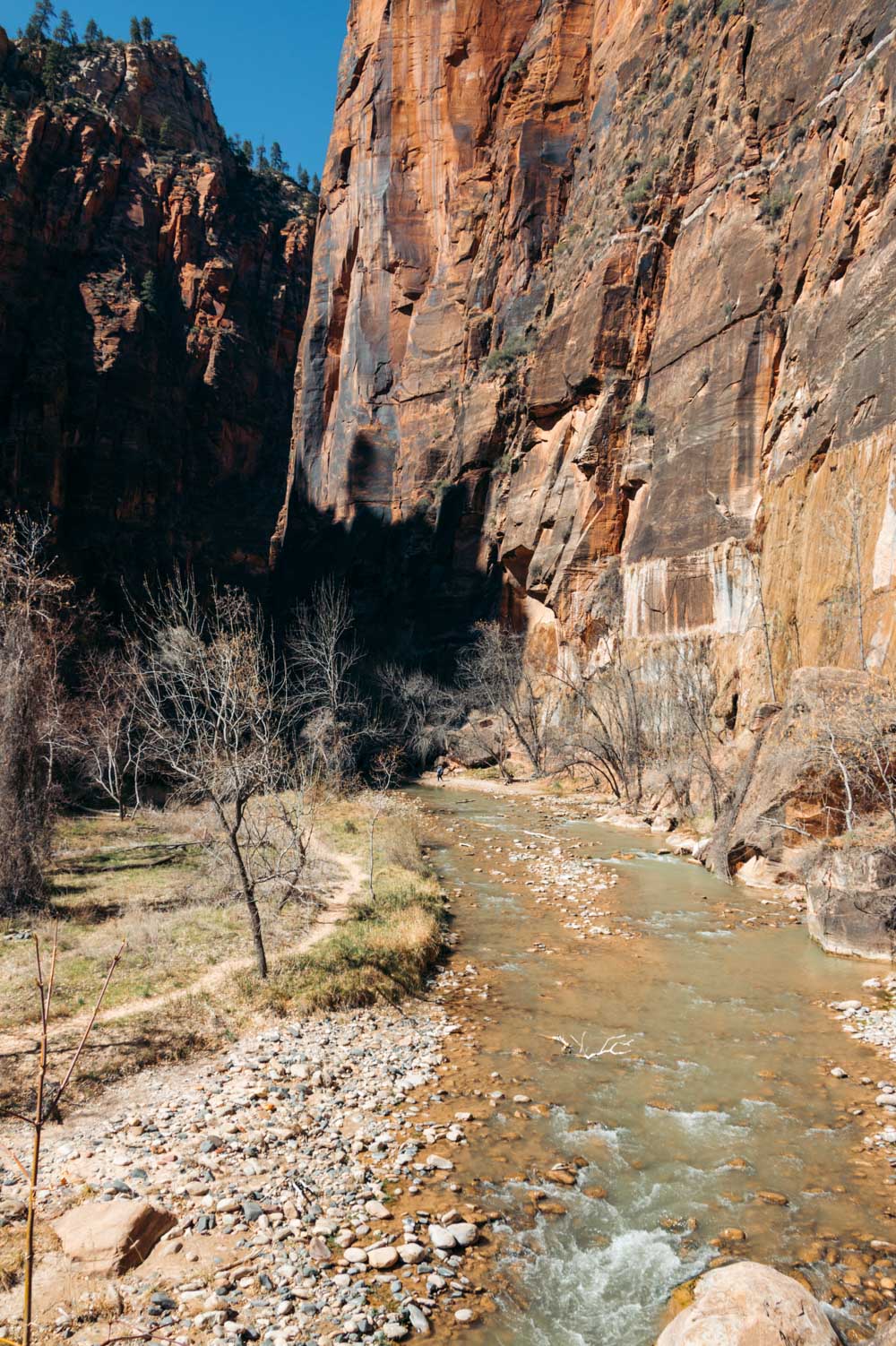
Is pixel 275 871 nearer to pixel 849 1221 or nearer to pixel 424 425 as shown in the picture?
pixel 849 1221

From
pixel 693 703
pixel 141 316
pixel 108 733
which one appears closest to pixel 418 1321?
pixel 693 703

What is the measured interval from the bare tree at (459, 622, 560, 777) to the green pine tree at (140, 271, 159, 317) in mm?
44464

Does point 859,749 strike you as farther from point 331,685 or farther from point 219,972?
point 331,685

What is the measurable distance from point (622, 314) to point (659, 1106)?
38.3 metres

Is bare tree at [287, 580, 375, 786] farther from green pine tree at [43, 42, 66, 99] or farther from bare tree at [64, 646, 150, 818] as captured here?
green pine tree at [43, 42, 66, 99]

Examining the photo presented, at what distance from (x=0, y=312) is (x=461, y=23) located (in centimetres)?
4054

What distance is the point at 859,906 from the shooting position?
12844 millimetres

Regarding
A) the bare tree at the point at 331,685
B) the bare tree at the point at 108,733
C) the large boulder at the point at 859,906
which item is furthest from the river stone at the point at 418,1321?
the bare tree at the point at 108,733

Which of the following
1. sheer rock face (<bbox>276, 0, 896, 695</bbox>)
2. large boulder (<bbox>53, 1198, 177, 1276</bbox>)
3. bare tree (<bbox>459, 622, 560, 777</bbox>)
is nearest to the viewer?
large boulder (<bbox>53, 1198, 177, 1276</bbox>)

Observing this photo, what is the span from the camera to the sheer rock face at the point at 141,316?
56281 millimetres

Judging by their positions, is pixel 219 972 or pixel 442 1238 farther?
pixel 219 972

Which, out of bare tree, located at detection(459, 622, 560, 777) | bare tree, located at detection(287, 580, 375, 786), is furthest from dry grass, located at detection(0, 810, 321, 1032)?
bare tree, located at detection(459, 622, 560, 777)

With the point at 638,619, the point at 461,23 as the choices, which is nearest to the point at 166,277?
the point at 461,23

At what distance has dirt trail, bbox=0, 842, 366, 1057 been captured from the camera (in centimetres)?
940
